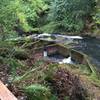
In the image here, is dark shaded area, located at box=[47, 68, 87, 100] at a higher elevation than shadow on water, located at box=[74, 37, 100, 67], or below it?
higher

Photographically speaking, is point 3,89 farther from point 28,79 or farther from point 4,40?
point 4,40

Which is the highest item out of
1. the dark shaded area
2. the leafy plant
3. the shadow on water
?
the leafy plant

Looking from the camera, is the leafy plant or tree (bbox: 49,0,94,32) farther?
tree (bbox: 49,0,94,32)

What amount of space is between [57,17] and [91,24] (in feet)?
9.92

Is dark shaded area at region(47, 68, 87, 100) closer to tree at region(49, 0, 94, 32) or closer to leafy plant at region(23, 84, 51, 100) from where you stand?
leafy plant at region(23, 84, 51, 100)

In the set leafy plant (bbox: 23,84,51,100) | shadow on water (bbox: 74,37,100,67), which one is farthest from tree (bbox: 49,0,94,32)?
leafy plant (bbox: 23,84,51,100)

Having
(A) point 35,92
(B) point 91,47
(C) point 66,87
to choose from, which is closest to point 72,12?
(B) point 91,47

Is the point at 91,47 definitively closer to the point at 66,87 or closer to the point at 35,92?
the point at 66,87

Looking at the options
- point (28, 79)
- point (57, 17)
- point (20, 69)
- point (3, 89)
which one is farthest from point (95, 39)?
point (3, 89)

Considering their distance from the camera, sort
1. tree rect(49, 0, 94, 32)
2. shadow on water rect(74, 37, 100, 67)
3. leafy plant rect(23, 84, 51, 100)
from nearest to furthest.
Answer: leafy plant rect(23, 84, 51, 100), shadow on water rect(74, 37, 100, 67), tree rect(49, 0, 94, 32)

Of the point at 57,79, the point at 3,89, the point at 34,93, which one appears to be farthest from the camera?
the point at 57,79

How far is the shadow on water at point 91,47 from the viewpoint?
1421 cm

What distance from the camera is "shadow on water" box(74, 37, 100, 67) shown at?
14.2 metres

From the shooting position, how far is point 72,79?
6.58m
